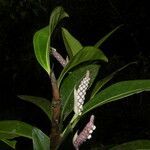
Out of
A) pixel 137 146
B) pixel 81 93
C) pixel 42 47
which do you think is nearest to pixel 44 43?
pixel 42 47

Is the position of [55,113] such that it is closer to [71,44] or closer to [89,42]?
[71,44]

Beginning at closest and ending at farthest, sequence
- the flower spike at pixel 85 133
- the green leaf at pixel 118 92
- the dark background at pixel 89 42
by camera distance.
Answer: the flower spike at pixel 85 133
the green leaf at pixel 118 92
the dark background at pixel 89 42

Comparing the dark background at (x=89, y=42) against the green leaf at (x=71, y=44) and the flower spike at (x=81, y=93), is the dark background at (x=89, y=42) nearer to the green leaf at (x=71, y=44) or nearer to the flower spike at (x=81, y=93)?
the green leaf at (x=71, y=44)

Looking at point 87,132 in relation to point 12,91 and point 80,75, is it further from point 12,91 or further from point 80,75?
point 12,91

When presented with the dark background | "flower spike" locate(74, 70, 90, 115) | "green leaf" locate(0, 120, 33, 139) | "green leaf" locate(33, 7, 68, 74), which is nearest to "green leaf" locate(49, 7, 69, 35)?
"green leaf" locate(33, 7, 68, 74)

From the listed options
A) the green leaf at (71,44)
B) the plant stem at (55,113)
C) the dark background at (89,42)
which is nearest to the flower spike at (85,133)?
the plant stem at (55,113)
